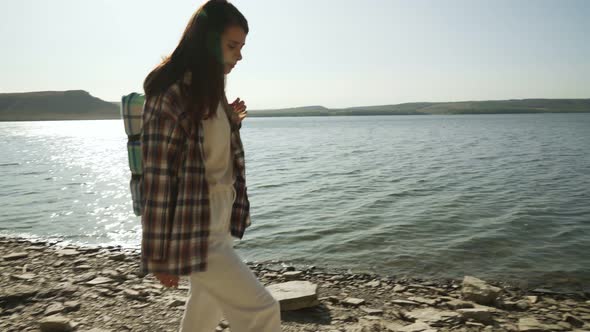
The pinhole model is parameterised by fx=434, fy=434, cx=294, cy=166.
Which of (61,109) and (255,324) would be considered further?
(61,109)

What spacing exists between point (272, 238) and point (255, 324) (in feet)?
27.5

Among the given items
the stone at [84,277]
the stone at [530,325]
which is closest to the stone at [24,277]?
the stone at [84,277]

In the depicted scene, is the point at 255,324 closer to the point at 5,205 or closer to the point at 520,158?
the point at 5,205

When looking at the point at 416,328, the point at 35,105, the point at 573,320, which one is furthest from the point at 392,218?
the point at 35,105

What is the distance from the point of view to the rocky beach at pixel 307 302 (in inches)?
204

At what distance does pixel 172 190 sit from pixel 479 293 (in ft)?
18.8

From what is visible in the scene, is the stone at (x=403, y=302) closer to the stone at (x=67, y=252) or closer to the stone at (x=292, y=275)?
the stone at (x=292, y=275)

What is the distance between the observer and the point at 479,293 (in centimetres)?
652

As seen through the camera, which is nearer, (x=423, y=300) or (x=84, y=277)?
(x=423, y=300)

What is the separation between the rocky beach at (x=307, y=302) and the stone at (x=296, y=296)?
13 mm

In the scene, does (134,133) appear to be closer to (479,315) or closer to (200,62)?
(200,62)

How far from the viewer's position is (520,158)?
29.5 metres

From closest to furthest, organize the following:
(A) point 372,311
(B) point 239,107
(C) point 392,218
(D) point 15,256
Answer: (B) point 239,107 → (A) point 372,311 → (D) point 15,256 → (C) point 392,218

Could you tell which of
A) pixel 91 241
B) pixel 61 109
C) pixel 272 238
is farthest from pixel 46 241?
pixel 61 109
